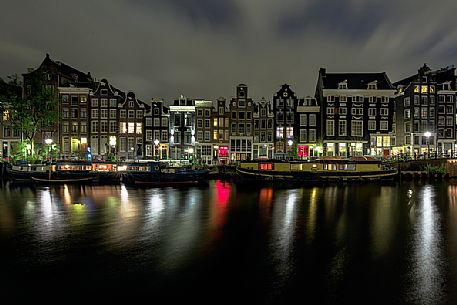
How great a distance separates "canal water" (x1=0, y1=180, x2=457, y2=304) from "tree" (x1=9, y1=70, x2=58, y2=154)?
111 feet

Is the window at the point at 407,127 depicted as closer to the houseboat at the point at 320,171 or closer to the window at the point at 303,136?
the window at the point at 303,136

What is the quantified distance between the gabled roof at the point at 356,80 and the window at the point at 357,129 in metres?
7.41

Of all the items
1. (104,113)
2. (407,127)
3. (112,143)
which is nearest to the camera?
(112,143)

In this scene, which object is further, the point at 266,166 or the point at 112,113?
the point at 112,113

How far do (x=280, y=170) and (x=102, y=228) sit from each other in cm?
3525

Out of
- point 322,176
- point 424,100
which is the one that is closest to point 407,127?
point 424,100

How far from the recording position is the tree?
203 ft

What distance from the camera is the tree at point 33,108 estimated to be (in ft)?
203

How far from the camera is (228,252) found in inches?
688

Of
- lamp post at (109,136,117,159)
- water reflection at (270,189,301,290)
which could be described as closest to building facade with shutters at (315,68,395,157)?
water reflection at (270,189,301,290)

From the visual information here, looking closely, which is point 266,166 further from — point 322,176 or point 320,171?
point 322,176

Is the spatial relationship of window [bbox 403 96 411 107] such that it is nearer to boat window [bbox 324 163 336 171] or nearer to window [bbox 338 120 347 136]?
window [bbox 338 120 347 136]

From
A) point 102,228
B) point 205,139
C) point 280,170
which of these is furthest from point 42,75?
point 102,228

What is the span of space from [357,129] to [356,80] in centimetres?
1038
